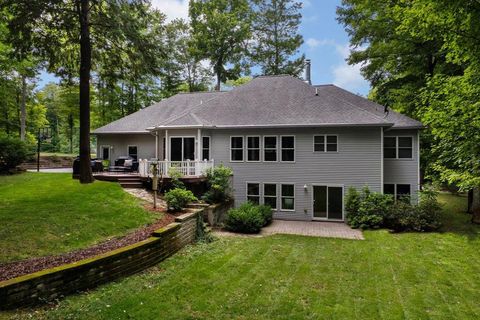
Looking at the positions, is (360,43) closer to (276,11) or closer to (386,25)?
(386,25)

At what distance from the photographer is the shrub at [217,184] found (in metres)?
14.6

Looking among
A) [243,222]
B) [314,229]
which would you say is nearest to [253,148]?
[243,222]

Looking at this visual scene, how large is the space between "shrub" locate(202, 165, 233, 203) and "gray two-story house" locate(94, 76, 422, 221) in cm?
71

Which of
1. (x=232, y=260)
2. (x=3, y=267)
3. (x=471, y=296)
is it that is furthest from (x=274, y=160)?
(x=3, y=267)

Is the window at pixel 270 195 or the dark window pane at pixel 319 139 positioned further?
the window at pixel 270 195

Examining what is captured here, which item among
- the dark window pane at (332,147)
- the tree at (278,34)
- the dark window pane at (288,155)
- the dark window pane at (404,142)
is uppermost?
the tree at (278,34)

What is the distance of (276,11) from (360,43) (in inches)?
602

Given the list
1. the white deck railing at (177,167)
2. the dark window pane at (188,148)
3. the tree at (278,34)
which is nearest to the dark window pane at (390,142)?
the white deck railing at (177,167)

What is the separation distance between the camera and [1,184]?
43.8ft

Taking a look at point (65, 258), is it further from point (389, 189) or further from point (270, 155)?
point (389, 189)

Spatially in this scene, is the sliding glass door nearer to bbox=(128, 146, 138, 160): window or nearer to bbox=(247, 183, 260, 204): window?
bbox=(247, 183, 260, 204): window

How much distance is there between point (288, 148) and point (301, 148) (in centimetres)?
71

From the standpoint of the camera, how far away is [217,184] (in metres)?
14.9

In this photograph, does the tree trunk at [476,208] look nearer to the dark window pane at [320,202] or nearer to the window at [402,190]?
the window at [402,190]
